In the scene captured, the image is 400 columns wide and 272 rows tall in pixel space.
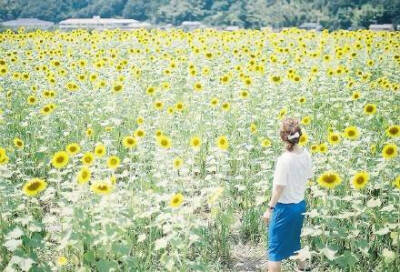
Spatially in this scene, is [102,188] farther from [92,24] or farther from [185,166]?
[92,24]

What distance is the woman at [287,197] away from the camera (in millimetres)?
3213

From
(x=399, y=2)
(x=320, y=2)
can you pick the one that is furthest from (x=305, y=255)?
(x=320, y=2)

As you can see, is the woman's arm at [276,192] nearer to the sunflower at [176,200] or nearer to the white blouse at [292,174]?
the white blouse at [292,174]

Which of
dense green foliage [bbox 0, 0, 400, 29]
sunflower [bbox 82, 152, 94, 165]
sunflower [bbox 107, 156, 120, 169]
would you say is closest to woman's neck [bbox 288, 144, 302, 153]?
sunflower [bbox 107, 156, 120, 169]

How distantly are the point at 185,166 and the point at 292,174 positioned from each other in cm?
176

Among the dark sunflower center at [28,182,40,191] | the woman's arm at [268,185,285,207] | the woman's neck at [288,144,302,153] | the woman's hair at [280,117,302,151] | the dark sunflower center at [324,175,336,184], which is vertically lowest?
the woman's arm at [268,185,285,207]

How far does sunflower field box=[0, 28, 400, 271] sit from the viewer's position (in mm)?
3049

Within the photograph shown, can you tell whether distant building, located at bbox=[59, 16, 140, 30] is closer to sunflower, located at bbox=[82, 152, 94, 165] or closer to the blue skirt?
sunflower, located at bbox=[82, 152, 94, 165]

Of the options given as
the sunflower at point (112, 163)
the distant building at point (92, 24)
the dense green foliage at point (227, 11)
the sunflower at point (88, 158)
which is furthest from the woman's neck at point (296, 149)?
the dense green foliage at point (227, 11)

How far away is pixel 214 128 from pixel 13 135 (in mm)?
2702

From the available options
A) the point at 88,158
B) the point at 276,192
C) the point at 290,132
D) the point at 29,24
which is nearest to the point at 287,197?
the point at 276,192

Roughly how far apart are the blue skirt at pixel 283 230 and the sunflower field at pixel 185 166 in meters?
0.15

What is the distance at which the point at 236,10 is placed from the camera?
54.2 m

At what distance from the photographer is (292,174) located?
3232 mm
